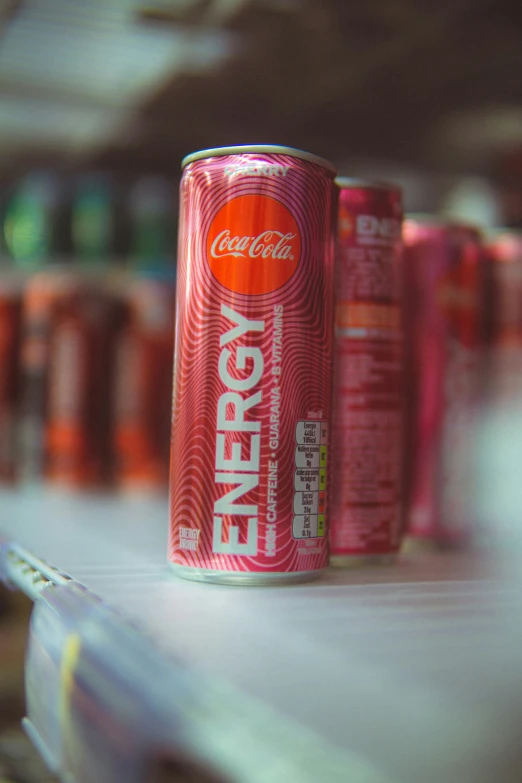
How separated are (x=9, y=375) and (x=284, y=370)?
40.5 inches

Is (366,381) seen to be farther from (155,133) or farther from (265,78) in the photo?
(155,133)

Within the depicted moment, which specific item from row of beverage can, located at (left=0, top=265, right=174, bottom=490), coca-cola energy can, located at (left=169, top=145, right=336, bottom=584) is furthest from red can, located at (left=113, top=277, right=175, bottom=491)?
coca-cola energy can, located at (left=169, top=145, right=336, bottom=584)

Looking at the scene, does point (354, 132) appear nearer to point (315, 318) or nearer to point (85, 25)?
point (85, 25)

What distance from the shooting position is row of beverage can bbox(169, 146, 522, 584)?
23.8 inches

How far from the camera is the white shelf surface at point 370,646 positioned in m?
0.30

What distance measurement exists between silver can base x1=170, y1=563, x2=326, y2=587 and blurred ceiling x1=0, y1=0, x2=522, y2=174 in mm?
→ 917

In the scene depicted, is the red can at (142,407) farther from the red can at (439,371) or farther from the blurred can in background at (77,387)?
the red can at (439,371)

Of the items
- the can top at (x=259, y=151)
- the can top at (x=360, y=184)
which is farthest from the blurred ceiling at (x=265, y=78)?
the can top at (x=259, y=151)

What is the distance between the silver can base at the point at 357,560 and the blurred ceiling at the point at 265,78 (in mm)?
846

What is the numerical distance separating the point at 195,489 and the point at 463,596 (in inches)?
8.2

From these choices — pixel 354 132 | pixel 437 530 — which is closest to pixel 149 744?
pixel 437 530

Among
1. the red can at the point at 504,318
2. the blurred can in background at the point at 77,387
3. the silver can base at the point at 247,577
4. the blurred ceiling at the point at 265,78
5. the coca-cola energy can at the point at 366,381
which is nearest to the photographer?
the silver can base at the point at 247,577

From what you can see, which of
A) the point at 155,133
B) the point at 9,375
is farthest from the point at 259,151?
the point at 155,133

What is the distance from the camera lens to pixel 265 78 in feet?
5.22
